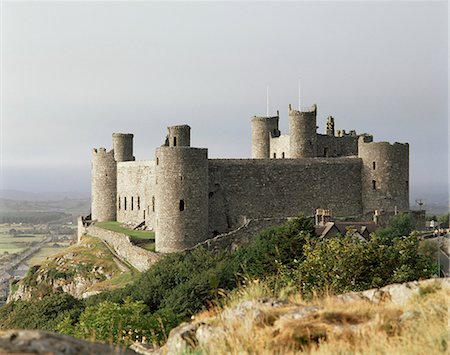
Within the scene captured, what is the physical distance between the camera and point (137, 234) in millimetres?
45406

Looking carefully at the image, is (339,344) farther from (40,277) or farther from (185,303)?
(40,277)

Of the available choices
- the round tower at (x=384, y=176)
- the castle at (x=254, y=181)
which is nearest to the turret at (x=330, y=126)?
the castle at (x=254, y=181)

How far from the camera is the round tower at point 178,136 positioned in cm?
4428

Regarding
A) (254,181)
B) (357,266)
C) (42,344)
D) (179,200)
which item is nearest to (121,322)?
(357,266)

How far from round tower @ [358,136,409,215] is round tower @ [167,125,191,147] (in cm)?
1067

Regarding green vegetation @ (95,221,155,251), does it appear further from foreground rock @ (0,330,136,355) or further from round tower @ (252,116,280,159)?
foreground rock @ (0,330,136,355)

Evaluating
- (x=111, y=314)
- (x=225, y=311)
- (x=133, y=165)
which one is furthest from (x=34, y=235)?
(x=225, y=311)

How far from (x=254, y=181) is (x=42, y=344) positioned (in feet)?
121

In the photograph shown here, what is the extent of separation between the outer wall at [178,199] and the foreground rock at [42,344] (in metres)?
31.4

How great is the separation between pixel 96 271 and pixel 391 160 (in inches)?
722

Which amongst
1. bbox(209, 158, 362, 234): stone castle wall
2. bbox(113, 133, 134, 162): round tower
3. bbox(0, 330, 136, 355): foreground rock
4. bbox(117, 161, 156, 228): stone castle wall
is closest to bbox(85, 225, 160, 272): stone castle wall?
bbox(117, 161, 156, 228): stone castle wall

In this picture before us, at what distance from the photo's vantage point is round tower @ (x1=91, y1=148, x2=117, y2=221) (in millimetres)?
52938

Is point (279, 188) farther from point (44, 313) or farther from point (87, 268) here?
point (44, 313)

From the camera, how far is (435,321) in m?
10.4
